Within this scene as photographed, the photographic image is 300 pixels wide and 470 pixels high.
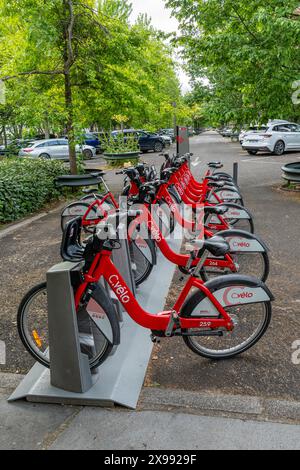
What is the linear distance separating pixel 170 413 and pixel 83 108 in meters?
8.83

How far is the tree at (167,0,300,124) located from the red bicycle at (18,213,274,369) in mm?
5079

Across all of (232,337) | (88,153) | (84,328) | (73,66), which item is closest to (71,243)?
(84,328)

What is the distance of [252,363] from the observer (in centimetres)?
300

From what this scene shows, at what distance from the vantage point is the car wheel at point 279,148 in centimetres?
1817

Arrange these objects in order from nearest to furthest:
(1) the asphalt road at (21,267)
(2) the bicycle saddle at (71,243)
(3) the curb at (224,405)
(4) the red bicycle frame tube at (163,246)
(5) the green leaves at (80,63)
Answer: (3) the curb at (224,405) → (2) the bicycle saddle at (71,243) → (1) the asphalt road at (21,267) → (4) the red bicycle frame tube at (163,246) → (5) the green leaves at (80,63)

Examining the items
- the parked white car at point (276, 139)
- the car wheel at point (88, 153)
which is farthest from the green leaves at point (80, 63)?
the car wheel at point (88, 153)

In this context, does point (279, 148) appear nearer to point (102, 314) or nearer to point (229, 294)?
point (229, 294)

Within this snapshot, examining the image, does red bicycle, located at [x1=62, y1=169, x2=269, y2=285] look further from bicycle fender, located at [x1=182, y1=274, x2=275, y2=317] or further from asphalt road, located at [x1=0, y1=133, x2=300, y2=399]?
bicycle fender, located at [x1=182, y1=274, x2=275, y2=317]

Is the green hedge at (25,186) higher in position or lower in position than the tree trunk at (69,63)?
lower

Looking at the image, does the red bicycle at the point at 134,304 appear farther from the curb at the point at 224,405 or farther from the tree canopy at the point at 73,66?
the tree canopy at the point at 73,66

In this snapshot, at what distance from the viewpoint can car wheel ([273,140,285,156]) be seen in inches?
715

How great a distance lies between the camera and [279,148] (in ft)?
60.0

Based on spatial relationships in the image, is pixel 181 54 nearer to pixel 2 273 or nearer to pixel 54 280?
pixel 2 273

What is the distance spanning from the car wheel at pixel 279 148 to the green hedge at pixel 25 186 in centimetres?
1184
